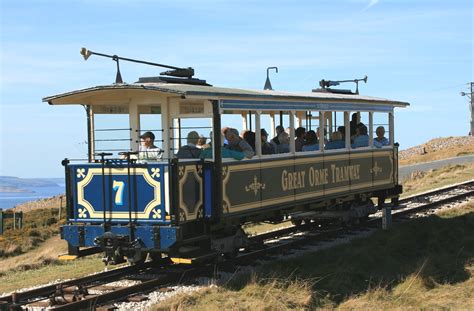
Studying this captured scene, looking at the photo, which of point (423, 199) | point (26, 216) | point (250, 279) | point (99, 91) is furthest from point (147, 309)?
point (26, 216)

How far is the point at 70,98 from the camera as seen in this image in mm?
11742

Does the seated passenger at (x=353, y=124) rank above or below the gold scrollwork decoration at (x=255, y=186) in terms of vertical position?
above

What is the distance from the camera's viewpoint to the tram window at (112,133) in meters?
11.8

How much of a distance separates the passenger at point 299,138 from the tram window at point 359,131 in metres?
2.04

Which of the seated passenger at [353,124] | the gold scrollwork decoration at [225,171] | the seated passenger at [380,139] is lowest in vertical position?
the gold scrollwork decoration at [225,171]

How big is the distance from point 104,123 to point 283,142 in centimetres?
338

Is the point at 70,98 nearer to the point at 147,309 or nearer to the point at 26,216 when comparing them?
the point at 147,309

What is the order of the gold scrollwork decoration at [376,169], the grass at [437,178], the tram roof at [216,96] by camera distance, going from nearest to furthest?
the tram roof at [216,96], the gold scrollwork decoration at [376,169], the grass at [437,178]

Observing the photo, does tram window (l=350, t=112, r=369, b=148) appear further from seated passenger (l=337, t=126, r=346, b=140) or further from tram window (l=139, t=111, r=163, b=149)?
tram window (l=139, t=111, r=163, b=149)

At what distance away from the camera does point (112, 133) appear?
471 inches

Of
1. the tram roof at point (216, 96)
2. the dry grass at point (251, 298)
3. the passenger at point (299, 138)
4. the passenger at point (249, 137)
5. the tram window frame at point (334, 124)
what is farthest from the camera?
the tram window frame at point (334, 124)

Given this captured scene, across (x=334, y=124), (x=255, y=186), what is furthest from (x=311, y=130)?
(x=255, y=186)

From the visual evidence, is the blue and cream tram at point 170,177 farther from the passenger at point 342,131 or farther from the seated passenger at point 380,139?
the seated passenger at point 380,139

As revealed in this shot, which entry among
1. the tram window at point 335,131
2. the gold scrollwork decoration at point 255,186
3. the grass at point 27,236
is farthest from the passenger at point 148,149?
the grass at point 27,236
